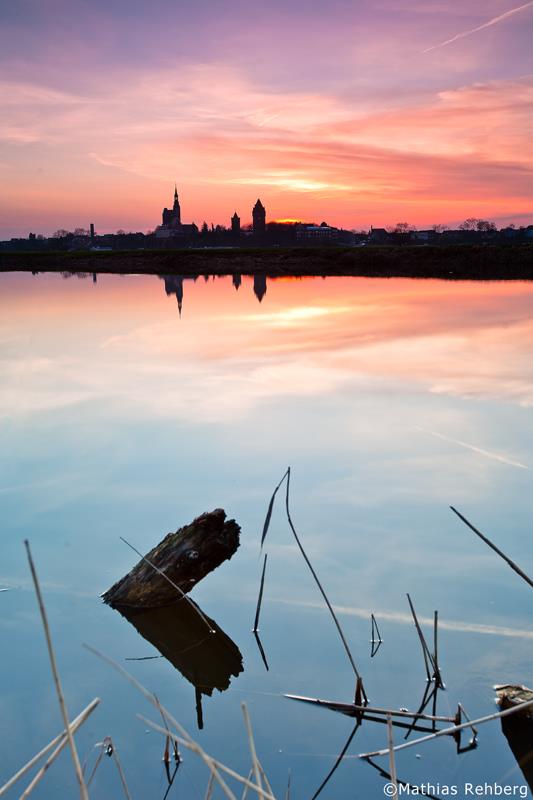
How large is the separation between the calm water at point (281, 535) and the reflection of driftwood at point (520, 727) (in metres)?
0.07

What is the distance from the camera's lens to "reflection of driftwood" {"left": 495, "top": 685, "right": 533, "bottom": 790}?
4453 mm

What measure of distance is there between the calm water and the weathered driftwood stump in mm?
268

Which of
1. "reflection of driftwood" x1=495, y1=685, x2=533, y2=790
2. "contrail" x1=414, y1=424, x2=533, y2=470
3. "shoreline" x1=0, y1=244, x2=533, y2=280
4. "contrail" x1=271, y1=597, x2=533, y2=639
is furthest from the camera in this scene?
"shoreline" x1=0, y1=244, x2=533, y2=280

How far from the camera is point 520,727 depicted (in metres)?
4.70

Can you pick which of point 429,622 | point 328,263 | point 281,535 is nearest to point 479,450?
point 281,535

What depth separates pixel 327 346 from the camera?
25859mm

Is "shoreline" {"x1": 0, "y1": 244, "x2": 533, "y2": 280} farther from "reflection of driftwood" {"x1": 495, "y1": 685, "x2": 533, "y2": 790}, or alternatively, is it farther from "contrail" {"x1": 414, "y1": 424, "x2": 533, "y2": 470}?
"reflection of driftwood" {"x1": 495, "y1": 685, "x2": 533, "y2": 790}

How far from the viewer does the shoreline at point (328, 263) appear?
71.8 metres

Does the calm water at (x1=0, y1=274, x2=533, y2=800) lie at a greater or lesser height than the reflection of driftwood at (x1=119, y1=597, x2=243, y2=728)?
greater

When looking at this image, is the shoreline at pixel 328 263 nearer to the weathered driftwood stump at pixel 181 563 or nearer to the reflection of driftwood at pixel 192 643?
the weathered driftwood stump at pixel 181 563

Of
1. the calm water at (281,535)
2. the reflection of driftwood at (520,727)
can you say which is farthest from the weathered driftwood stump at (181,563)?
the reflection of driftwood at (520,727)

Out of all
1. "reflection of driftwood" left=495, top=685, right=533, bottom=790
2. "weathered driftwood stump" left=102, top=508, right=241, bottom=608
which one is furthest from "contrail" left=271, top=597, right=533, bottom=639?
"reflection of driftwood" left=495, top=685, right=533, bottom=790

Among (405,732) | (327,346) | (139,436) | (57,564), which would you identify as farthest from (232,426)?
(327,346)

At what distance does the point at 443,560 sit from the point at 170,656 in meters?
3.11
